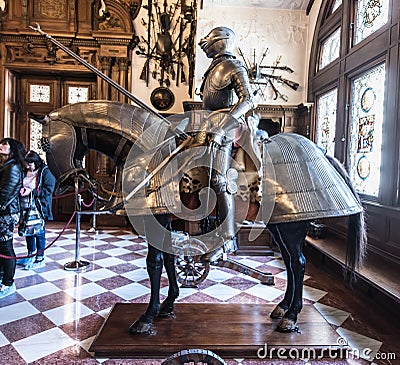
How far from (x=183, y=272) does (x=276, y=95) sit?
3183mm

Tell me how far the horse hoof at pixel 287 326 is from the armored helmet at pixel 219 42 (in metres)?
1.92

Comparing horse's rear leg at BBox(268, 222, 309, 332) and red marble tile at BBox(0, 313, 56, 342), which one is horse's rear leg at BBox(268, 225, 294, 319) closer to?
horse's rear leg at BBox(268, 222, 309, 332)

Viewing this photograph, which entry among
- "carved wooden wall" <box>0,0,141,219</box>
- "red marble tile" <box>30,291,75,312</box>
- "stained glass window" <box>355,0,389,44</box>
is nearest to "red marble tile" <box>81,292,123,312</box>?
"red marble tile" <box>30,291,75,312</box>

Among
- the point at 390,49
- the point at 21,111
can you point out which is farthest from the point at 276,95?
the point at 21,111

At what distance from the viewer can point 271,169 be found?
2.23m

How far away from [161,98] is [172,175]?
4464 mm

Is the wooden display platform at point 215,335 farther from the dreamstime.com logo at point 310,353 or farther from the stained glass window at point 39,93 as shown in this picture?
the stained glass window at point 39,93

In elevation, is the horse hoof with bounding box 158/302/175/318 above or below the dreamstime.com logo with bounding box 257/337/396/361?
above

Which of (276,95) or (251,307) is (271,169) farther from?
(276,95)

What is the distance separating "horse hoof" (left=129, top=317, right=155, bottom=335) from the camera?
2.23 m

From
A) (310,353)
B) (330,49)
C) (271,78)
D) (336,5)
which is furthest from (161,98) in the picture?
(310,353)

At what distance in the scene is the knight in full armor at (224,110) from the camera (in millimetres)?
2166

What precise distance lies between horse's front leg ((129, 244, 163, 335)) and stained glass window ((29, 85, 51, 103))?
5.28 metres

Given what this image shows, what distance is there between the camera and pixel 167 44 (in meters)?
6.23
